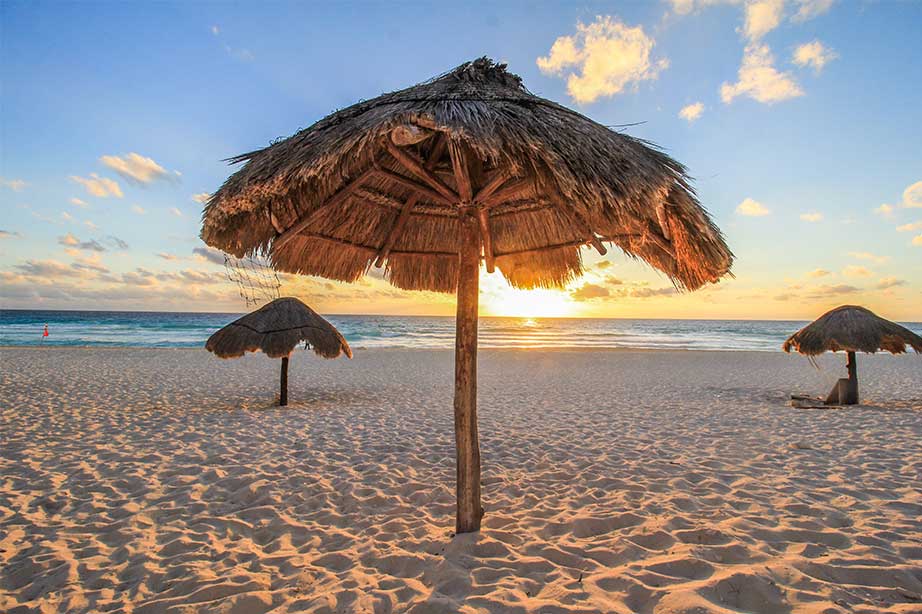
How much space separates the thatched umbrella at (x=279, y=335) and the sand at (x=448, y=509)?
1005 millimetres

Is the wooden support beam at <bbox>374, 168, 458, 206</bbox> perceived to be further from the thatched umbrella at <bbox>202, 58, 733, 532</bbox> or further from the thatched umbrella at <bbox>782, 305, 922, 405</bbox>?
the thatched umbrella at <bbox>782, 305, 922, 405</bbox>

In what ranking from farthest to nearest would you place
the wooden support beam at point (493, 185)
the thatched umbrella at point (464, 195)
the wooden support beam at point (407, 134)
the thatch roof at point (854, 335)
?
the thatch roof at point (854, 335), the wooden support beam at point (493, 185), the thatched umbrella at point (464, 195), the wooden support beam at point (407, 134)

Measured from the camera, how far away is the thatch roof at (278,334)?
752 centimetres

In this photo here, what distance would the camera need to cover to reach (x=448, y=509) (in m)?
3.39

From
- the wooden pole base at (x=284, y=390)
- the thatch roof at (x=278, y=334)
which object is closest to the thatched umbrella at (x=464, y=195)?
the thatch roof at (x=278, y=334)

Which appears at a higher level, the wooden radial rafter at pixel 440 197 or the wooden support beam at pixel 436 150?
the wooden support beam at pixel 436 150

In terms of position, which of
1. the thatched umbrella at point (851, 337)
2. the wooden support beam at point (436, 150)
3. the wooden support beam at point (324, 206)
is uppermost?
the wooden support beam at point (436, 150)


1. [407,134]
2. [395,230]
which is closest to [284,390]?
[395,230]

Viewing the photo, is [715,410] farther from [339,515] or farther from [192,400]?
[192,400]

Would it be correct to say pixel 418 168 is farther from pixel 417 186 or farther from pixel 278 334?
pixel 278 334

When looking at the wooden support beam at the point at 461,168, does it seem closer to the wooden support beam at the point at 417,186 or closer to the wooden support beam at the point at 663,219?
the wooden support beam at the point at 417,186

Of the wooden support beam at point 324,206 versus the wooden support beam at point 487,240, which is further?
the wooden support beam at point 487,240

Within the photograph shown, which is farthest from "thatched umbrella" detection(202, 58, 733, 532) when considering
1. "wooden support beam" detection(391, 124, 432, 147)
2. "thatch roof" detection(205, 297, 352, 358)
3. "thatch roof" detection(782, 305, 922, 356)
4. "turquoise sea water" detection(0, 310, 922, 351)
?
"turquoise sea water" detection(0, 310, 922, 351)

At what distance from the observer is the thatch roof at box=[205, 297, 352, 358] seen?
752 centimetres
